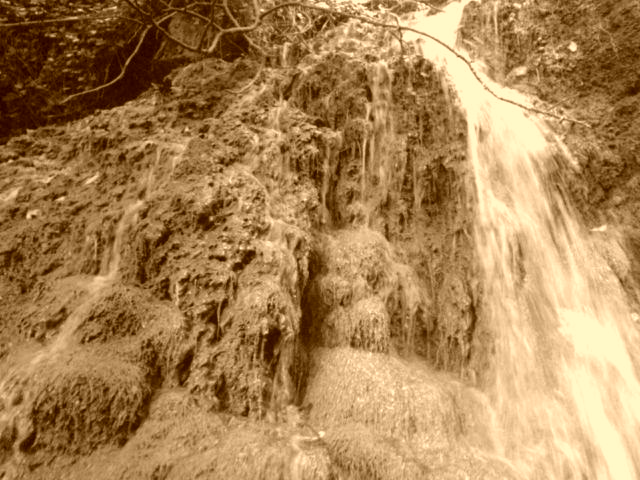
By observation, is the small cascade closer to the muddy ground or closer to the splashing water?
the muddy ground

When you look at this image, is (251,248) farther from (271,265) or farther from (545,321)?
(545,321)

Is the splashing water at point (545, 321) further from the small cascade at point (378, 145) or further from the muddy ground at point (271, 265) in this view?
the small cascade at point (378, 145)

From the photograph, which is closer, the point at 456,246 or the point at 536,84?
the point at 456,246

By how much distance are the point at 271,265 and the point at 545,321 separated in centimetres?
303

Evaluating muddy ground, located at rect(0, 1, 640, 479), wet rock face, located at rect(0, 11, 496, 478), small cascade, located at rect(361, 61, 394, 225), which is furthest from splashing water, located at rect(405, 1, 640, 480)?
small cascade, located at rect(361, 61, 394, 225)

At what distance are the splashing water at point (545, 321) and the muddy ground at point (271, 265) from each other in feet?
0.83

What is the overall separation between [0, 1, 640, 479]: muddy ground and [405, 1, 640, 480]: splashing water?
254 mm

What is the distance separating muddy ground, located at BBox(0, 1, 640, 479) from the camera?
152 inches

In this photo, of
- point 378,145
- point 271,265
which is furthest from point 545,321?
point 271,265

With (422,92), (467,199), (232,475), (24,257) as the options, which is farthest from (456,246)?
(24,257)

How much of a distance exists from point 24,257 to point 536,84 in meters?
7.42

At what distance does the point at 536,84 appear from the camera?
778 centimetres

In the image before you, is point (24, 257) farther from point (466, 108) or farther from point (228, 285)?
point (466, 108)

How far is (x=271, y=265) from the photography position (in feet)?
15.6
